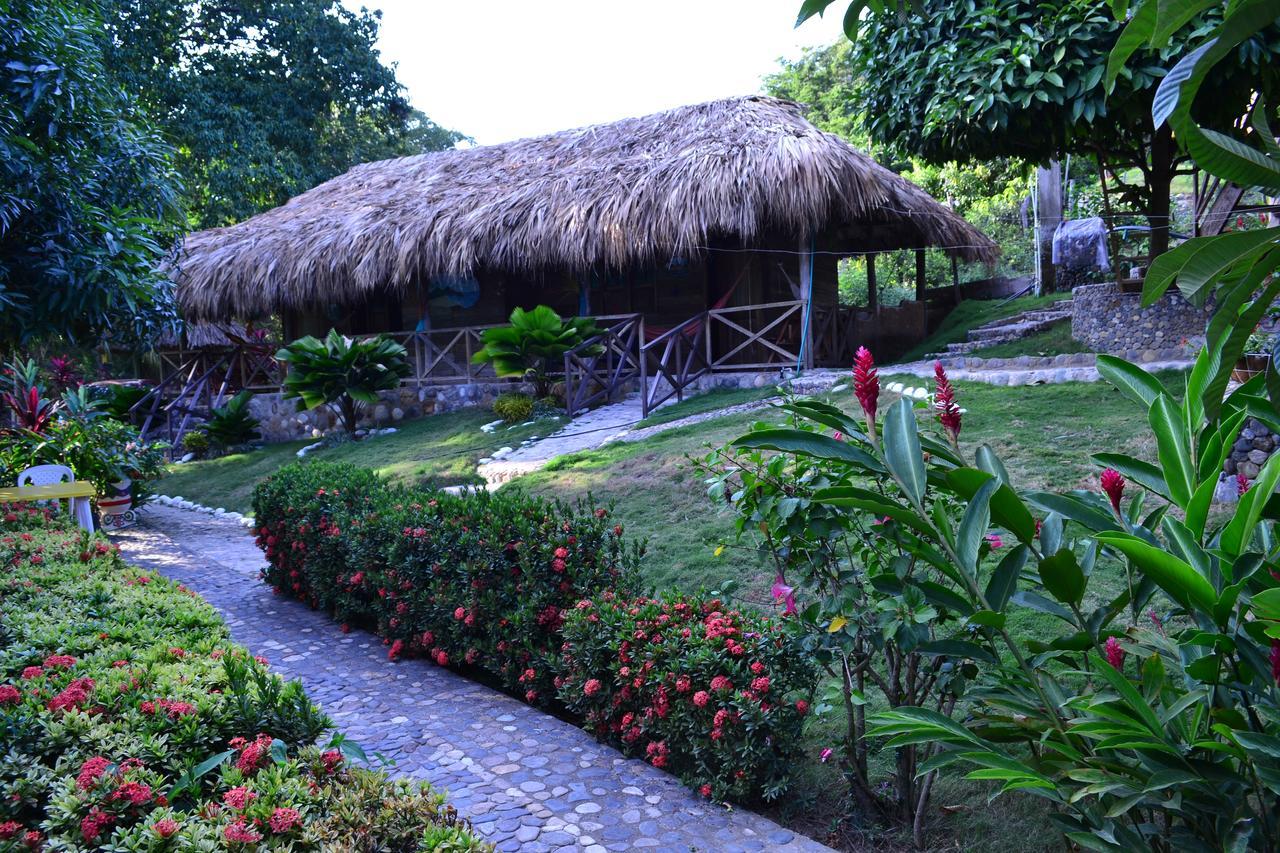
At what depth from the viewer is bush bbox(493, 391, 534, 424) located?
1142 cm

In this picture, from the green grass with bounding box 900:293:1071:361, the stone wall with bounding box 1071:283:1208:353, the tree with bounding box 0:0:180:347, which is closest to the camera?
the tree with bounding box 0:0:180:347

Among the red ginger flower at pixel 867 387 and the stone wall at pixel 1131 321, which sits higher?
the red ginger flower at pixel 867 387

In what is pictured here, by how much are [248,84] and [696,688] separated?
20.5 metres

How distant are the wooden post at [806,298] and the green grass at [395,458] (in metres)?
3.27

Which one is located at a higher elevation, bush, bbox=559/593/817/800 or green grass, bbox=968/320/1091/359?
green grass, bbox=968/320/1091/359

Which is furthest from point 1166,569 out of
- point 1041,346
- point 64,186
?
point 1041,346

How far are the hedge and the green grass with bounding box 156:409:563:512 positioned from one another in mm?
3142

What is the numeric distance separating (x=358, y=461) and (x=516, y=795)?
8571 millimetres

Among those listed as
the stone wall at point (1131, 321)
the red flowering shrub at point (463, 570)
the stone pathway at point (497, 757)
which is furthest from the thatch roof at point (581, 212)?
the stone pathway at point (497, 757)

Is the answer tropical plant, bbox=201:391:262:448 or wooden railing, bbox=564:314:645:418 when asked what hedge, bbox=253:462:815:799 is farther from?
tropical plant, bbox=201:391:262:448

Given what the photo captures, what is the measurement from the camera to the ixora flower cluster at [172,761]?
1.69 metres

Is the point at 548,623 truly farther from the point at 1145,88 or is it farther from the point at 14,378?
the point at 14,378

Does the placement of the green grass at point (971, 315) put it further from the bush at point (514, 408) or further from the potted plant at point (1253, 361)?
the potted plant at point (1253, 361)

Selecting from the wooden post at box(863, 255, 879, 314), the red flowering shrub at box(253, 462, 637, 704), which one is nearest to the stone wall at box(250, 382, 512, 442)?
the wooden post at box(863, 255, 879, 314)
